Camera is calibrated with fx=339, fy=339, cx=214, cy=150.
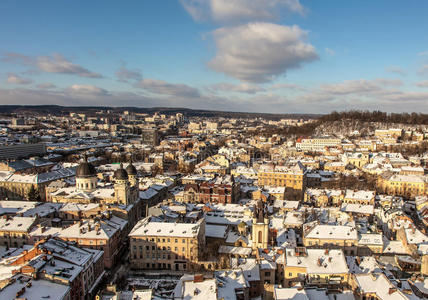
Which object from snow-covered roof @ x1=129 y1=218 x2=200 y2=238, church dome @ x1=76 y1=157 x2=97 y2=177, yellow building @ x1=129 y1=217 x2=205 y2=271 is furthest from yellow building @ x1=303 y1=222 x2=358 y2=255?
church dome @ x1=76 y1=157 x2=97 y2=177

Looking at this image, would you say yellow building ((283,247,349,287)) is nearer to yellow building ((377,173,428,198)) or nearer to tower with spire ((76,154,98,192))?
tower with spire ((76,154,98,192))

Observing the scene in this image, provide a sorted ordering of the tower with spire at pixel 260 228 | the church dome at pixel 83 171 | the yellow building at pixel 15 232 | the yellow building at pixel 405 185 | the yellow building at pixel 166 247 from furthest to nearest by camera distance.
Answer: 1. the yellow building at pixel 405 185
2. the church dome at pixel 83 171
3. the yellow building at pixel 15 232
4. the yellow building at pixel 166 247
5. the tower with spire at pixel 260 228

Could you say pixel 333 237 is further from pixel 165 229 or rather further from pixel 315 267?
pixel 165 229

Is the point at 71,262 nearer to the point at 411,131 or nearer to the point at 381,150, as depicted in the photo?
the point at 381,150

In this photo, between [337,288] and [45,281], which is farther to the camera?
[337,288]

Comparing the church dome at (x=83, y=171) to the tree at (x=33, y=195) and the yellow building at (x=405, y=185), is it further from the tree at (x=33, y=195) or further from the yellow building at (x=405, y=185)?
the yellow building at (x=405, y=185)

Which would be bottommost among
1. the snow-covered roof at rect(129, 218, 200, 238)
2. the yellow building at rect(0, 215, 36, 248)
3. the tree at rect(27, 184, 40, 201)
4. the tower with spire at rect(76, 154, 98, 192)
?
the tree at rect(27, 184, 40, 201)

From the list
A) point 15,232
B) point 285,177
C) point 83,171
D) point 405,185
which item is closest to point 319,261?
point 15,232

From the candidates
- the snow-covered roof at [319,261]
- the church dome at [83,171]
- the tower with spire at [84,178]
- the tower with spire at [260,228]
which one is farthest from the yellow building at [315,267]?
the church dome at [83,171]

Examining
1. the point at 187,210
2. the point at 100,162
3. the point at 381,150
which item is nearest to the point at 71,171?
the point at 100,162

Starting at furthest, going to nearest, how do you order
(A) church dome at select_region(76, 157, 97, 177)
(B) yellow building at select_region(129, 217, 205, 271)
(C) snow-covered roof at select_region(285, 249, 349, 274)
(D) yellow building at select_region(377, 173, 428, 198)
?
(D) yellow building at select_region(377, 173, 428, 198) → (A) church dome at select_region(76, 157, 97, 177) → (B) yellow building at select_region(129, 217, 205, 271) → (C) snow-covered roof at select_region(285, 249, 349, 274)

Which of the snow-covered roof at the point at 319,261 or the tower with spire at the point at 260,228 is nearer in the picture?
the snow-covered roof at the point at 319,261
